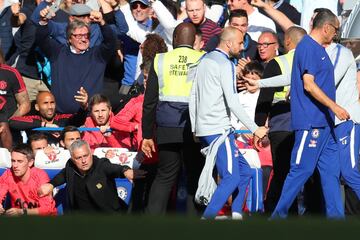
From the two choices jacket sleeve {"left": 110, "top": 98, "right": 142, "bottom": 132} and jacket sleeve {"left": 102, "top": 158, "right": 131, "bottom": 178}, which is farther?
jacket sleeve {"left": 110, "top": 98, "right": 142, "bottom": 132}

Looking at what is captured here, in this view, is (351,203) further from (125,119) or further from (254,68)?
(125,119)

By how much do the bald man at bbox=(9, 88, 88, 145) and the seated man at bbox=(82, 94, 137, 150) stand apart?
578mm

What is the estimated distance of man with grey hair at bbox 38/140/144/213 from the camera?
9336 mm

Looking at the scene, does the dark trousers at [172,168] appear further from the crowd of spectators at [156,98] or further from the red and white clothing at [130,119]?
the red and white clothing at [130,119]

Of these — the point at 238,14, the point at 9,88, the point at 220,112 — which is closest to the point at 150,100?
the point at 220,112

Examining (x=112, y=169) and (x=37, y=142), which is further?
(x=37, y=142)

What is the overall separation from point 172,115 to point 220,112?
64 cm

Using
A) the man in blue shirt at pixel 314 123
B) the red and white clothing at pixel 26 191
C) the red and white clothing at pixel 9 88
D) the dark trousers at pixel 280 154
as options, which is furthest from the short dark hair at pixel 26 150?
the man in blue shirt at pixel 314 123

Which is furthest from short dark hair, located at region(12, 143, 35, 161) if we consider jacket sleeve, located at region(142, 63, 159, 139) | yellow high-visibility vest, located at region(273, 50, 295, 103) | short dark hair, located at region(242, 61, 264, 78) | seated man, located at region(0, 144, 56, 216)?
yellow high-visibility vest, located at region(273, 50, 295, 103)

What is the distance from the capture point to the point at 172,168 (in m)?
8.97

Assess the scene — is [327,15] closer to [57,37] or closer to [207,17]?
[207,17]

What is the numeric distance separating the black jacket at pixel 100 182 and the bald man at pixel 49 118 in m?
1.51

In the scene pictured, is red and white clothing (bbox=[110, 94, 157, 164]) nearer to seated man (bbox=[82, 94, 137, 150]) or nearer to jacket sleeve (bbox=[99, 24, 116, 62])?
seated man (bbox=[82, 94, 137, 150])

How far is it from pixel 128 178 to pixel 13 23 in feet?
11.6
